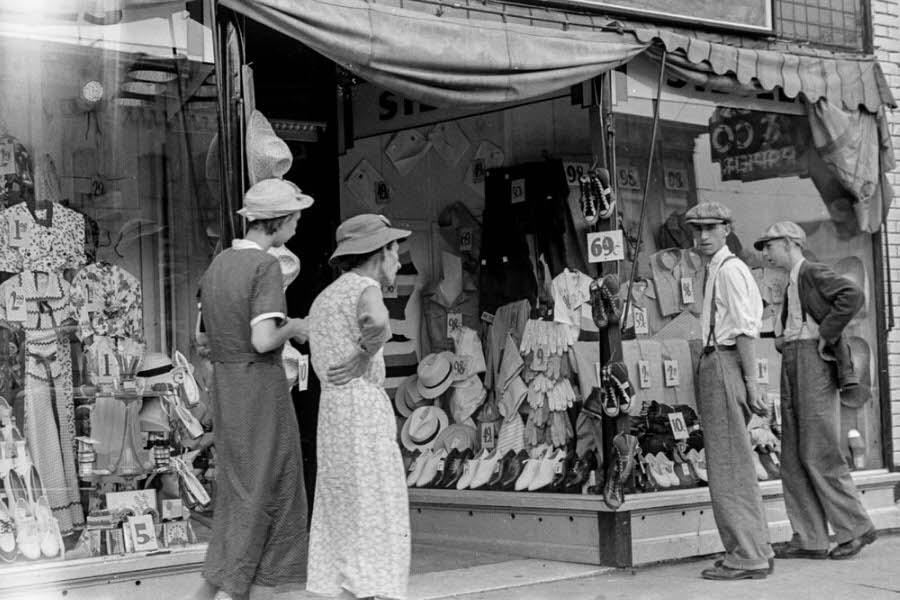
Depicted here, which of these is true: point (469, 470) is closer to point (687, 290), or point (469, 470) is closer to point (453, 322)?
point (453, 322)

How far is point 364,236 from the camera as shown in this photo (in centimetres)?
555

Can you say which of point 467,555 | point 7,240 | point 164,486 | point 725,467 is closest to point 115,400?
point 164,486

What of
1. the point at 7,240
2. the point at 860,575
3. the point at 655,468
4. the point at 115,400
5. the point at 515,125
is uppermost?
the point at 515,125

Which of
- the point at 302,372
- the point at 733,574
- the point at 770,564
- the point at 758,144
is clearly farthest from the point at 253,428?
the point at 758,144

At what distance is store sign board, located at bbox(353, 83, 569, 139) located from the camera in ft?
30.5

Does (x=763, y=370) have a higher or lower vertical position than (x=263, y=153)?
lower

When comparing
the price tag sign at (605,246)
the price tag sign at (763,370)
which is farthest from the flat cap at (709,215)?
the price tag sign at (763,370)

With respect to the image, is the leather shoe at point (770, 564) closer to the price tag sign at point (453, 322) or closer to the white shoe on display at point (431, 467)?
the white shoe on display at point (431, 467)

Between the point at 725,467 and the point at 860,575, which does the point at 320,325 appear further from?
the point at 860,575

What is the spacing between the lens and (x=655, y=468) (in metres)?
8.36

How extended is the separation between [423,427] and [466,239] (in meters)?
1.39

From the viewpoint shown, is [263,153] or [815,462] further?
[815,462]

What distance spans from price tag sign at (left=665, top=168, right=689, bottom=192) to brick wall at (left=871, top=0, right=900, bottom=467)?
1710mm

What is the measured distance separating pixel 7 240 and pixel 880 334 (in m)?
6.08
